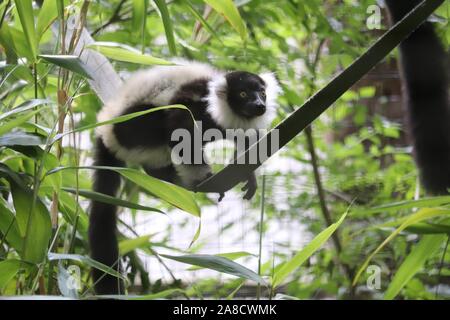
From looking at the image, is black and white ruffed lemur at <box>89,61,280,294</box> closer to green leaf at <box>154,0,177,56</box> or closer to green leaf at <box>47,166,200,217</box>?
green leaf at <box>154,0,177,56</box>

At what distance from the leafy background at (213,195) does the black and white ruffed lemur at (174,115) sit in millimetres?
73

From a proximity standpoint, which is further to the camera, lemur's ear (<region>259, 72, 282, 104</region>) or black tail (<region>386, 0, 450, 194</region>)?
lemur's ear (<region>259, 72, 282, 104</region>)

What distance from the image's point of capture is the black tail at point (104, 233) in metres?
1.12

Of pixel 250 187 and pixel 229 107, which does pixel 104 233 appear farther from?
pixel 229 107

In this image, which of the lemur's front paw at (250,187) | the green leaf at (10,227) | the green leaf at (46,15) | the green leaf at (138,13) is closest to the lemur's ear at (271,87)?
the lemur's front paw at (250,187)

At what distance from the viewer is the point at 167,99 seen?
1.36 metres

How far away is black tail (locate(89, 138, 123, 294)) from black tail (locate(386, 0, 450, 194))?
597 mm

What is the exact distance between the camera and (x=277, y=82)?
1.53 meters

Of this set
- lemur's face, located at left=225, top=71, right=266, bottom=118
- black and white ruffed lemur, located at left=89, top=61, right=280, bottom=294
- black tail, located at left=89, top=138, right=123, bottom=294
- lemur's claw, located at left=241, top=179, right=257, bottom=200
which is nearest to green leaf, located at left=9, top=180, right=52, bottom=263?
black tail, located at left=89, top=138, right=123, bottom=294

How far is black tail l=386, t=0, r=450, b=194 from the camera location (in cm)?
107

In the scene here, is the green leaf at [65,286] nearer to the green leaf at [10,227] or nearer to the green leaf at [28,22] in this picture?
the green leaf at [10,227]

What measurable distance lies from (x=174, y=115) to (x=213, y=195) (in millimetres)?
629

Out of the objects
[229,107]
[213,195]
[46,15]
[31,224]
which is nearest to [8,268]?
[31,224]
